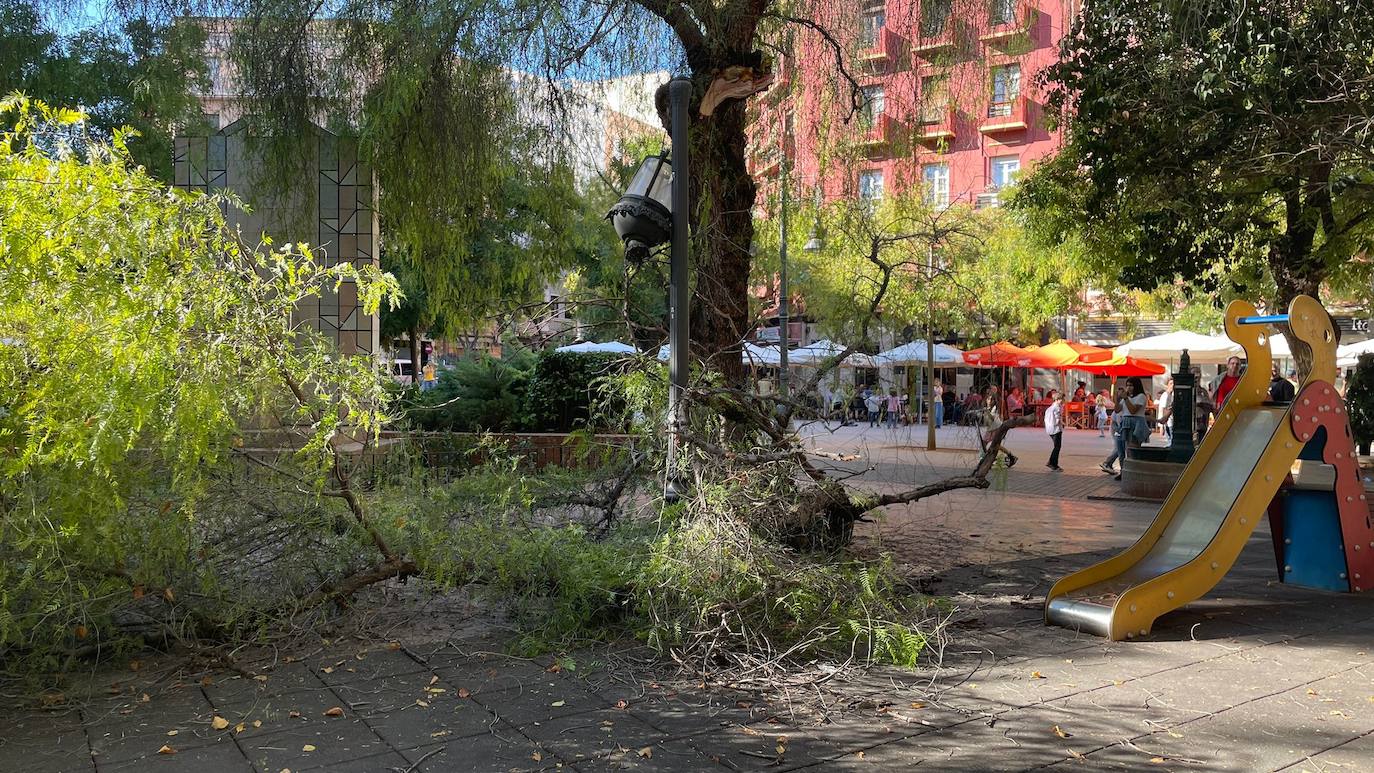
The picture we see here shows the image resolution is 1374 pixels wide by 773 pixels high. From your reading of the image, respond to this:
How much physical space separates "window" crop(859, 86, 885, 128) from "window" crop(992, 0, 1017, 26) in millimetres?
1343

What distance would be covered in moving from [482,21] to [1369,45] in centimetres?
776

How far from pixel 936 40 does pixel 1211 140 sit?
10.1ft

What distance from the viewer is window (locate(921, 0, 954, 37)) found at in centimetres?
884

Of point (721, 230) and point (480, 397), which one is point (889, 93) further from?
point (480, 397)

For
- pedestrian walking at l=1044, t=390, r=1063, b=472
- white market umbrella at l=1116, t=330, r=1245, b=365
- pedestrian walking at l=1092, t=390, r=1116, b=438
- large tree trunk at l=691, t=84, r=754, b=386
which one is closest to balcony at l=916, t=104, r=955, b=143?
large tree trunk at l=691, t=84, r=754, b=386

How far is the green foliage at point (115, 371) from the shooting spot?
12.8ft

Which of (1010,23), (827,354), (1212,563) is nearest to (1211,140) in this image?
(1010,23)

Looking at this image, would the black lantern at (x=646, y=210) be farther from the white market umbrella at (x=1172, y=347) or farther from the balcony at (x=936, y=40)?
the white market umbrella at (x=1172, y=347)

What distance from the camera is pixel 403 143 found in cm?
852

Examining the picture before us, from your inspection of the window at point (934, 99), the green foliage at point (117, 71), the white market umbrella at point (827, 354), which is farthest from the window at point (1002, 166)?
the white market umbrella at point (827, 354)

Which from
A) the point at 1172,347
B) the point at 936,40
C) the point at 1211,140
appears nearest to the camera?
the point at 936,40

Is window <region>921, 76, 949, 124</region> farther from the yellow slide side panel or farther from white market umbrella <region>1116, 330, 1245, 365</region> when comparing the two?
white market umbrella <region>1116, 330, 1245, 365</region>

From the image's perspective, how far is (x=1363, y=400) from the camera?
15062 millimetres

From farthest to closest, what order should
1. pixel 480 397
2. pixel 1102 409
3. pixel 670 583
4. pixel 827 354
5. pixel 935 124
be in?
pixel 1102 409
pixel 480 397
pixel 935 124
pixel 827 354
pixel 670 583
